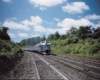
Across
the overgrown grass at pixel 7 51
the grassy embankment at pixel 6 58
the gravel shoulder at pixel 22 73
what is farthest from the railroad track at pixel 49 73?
the overgrown grass at pixel 7 51

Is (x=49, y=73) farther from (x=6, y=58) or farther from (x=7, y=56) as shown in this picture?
(x=7, y=56)

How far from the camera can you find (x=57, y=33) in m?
102

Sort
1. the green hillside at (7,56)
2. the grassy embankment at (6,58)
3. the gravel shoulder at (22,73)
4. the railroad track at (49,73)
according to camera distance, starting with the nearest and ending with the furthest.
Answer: the railroad track at (49,73), the gravel shoulder at (22,73), the grassy embankment at (6,58), the green hillside at (7,56)

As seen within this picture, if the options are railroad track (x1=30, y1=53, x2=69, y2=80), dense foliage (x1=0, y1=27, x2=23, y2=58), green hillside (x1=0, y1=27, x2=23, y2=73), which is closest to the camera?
railroad track (x1=30, y1=53, x2=69, y2=80)

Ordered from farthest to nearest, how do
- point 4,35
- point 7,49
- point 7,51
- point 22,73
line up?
point 4,35 < point 7,49 < point 7,51 < point 22,73

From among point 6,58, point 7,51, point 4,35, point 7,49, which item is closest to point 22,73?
point 6,58

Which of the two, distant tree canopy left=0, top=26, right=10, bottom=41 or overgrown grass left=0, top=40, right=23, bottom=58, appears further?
distant tree canopy left=0, top=26, right=10, bottom=41

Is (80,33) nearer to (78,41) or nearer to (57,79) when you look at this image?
(78,41)

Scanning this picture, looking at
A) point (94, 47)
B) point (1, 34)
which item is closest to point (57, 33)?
point (1, 34)

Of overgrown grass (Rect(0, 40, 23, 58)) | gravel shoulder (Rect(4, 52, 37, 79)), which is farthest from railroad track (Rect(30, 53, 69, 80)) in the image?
overgrown grass (Rect(0, 40, 23, 58))

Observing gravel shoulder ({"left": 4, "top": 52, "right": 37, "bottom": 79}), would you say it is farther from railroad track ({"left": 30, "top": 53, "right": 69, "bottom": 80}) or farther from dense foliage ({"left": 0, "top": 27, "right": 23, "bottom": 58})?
dense foliage ({"left": 0, "top": 27, "right": 23, "bottom": 58})

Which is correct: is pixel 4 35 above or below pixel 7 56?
above

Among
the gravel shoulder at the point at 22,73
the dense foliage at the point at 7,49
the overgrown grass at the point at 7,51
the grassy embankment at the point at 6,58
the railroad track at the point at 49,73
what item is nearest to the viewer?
the railroad track at the point at 49,73

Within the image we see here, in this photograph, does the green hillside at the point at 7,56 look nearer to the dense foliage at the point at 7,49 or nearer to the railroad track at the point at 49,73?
the dense foliage at the point at 7,49
